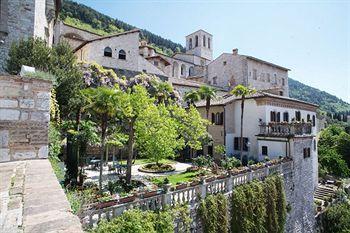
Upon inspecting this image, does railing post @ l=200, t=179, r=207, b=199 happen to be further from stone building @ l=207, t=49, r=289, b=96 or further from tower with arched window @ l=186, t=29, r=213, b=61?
tower with arched window @ l=186, t=29, r=213, b=61

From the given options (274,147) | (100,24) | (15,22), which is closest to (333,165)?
(274,147)

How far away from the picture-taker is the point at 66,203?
134 inches

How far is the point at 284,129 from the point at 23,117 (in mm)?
21010

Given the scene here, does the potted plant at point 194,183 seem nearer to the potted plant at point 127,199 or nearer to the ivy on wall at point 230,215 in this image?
the ivy on wall at point 230,215

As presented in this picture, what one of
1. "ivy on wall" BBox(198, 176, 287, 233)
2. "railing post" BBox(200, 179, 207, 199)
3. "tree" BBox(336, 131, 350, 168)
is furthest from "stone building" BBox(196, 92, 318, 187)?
"tree" BBox(336, 131, 350, 168)

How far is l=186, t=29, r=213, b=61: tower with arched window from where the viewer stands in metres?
67.2

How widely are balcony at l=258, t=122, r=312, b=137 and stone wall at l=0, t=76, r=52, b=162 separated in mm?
20165

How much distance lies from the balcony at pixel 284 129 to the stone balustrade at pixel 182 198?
6.10 meters

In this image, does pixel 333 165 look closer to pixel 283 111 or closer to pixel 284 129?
pixel 283 111

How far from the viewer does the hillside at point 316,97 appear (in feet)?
508

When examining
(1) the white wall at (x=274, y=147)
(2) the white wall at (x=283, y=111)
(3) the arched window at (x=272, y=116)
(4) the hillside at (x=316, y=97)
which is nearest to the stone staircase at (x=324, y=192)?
(2) the white wall at (x=283, y=111)

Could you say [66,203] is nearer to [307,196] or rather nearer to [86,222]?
[86,222]

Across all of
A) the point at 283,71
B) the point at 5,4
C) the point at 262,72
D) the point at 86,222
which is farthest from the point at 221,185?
the point at 283,71

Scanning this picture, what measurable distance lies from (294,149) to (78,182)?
57.2 ft
